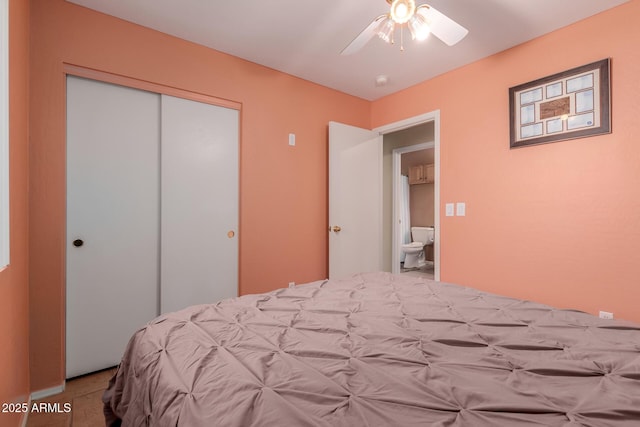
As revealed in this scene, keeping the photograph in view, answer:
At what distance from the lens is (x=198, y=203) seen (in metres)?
2.50

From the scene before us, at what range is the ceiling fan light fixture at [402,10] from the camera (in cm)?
160

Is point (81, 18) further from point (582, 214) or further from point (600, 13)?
point (582, 214)

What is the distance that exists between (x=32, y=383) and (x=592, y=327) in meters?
2.96

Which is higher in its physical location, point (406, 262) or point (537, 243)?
point (537, 243)

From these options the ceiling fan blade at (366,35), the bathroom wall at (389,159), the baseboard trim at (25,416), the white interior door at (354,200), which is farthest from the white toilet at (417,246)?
the baseboard trim at (25,416)

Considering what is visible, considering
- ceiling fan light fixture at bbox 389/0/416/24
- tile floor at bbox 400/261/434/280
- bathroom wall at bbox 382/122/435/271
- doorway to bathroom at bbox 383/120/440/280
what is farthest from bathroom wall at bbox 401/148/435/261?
ceiling fan light fixture at bbox 389/0/416/24

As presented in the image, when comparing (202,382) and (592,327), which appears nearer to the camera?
(202,382)

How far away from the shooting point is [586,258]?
7.02 feet

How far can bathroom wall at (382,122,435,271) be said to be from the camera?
4.23 m

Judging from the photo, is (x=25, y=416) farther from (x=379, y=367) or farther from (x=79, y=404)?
(x=379, y=367)

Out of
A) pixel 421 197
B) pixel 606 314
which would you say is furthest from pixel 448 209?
pixel 421 197

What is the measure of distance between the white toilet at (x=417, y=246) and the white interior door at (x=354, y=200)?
2.40 metres


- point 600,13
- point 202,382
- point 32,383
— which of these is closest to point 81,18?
point 32,383

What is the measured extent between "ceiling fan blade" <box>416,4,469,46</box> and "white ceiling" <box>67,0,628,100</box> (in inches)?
14.1
